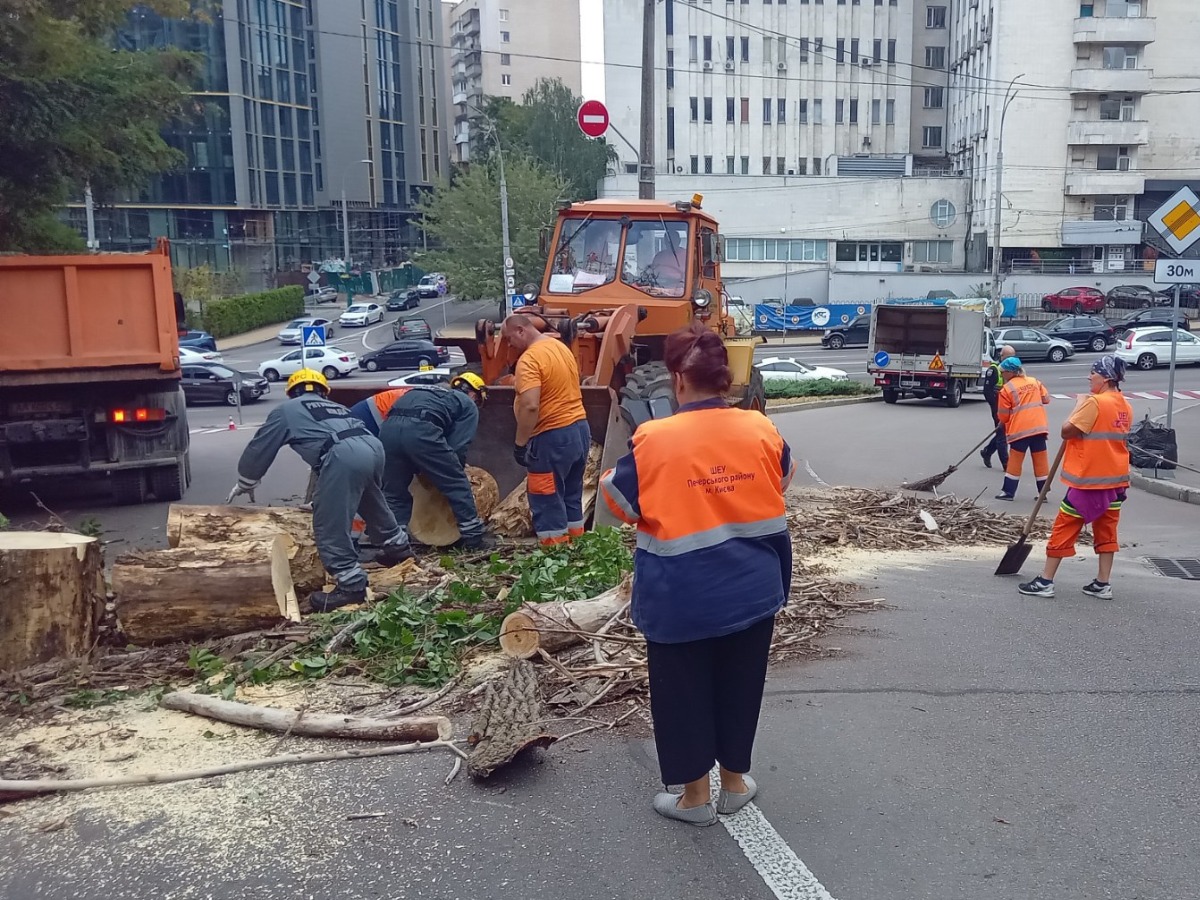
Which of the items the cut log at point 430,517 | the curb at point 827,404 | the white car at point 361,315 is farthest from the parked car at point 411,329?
the cut log at point 430,517

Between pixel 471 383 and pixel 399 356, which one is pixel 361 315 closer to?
pixel 399 356

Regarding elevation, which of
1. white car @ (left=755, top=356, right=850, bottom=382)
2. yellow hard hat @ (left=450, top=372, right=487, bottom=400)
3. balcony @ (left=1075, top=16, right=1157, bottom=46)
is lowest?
white car @ (left=755, top=356, right=850, bottom=382)

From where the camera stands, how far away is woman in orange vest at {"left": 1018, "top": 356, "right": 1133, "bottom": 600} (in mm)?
7195

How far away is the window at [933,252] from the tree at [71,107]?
50936mm

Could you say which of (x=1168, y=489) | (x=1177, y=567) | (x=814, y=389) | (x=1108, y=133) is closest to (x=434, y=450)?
(x=1177, y=567)

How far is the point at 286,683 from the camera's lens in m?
5.52

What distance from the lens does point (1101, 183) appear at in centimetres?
5831

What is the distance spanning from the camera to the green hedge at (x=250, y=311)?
53.3 metres

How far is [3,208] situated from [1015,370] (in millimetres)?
13149

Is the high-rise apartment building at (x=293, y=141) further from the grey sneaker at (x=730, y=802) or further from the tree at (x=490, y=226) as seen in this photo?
the grey sneaker at (x=730, y=802)

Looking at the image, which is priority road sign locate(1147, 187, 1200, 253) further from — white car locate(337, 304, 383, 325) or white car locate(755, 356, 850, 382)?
white car locate(337, 304, 383, 325)

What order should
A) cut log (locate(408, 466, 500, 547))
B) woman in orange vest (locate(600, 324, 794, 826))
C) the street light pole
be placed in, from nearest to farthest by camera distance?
woman in orange vest (locate(600, 324, 794, 826)) → cut log (locate(408, 466, 500, 547)) → the street light pole

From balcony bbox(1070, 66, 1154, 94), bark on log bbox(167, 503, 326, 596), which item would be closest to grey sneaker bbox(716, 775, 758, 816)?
bark on log bbox(167, 503, 326, 596)

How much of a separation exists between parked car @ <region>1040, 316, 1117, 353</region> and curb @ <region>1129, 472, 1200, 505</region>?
28.2 metres
